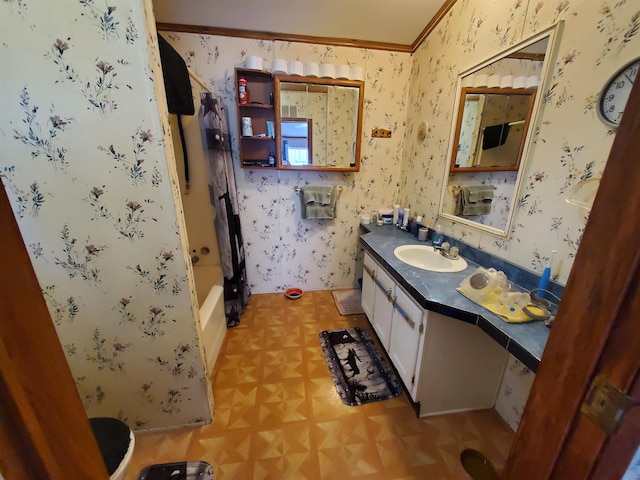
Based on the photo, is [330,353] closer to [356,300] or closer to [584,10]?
[356,300]

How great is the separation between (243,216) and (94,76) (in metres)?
1.61

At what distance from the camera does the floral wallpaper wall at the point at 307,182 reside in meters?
2.12

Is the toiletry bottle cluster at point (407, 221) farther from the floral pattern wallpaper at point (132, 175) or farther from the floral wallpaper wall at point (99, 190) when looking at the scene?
the floral wallpaper wall at point (99, 190)

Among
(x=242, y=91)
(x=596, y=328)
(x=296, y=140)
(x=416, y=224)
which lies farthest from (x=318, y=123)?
(x=596, y=328)

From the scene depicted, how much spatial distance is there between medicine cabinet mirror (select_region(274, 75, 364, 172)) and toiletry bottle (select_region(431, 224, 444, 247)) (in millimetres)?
971

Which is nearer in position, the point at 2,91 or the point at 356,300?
the point at 2,91

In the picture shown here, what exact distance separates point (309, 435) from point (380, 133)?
246 cm

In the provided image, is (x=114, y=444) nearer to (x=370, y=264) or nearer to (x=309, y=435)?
(x=309, y=435)

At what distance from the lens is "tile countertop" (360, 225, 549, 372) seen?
88cm

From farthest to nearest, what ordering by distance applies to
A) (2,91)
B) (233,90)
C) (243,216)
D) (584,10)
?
(243,216) → (233,90) → (584,10) → (2,91)

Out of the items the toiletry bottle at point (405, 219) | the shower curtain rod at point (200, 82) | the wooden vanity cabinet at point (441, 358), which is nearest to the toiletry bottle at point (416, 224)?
the toiletry bottle at point (405, 219)

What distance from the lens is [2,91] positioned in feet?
2.85

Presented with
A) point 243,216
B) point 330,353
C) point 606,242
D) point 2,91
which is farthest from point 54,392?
point 243,216

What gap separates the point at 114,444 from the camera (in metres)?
0.94
